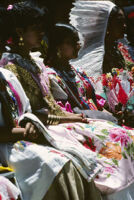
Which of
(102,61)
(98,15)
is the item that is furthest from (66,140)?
(98,15)

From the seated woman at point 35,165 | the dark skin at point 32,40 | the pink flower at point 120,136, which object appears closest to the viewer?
the seated woman at point 35,165

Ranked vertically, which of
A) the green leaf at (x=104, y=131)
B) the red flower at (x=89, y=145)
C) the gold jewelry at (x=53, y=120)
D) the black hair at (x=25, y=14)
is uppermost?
the black hair at (x=25, y=14)

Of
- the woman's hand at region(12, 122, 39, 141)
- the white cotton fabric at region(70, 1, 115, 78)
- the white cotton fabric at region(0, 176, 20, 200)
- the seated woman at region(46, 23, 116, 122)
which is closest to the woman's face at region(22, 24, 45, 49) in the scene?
the seated woman at region(46, 23, 116, 122)

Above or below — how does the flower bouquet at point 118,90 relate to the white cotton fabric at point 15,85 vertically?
below

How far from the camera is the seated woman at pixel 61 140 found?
2416mm

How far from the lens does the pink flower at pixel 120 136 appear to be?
9.50 ft

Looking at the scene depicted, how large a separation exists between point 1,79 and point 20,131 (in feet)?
1.27

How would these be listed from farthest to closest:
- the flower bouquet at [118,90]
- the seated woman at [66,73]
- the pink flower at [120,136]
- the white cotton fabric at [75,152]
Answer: the flower bouquet at [118,90]
the seated woman at [66,73]
the pink flower at [120,136]
the white cotton fabric at [75,152]

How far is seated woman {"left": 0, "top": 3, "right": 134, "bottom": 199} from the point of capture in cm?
242

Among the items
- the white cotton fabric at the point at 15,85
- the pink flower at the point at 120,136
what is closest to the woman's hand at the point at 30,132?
the white cotton fabric at the point at 15,85

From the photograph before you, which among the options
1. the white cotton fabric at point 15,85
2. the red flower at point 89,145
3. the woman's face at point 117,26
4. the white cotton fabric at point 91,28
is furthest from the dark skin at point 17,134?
the woman's face at point 117,26

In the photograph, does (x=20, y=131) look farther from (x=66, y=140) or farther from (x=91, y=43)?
(x=91, y=43)

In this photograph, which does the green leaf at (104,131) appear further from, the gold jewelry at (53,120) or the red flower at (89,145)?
the gold jewelry at (53,120)

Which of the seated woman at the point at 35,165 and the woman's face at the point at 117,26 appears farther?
the woman's face at the point at 117,26
